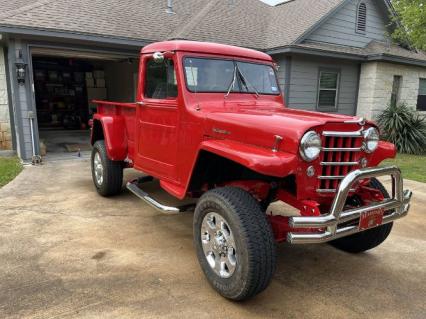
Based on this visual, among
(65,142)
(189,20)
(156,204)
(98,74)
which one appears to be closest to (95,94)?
(98,74)

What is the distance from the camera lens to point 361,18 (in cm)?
1265

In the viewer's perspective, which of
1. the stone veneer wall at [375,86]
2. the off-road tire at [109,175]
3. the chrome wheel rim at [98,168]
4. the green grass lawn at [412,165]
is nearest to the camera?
the off-road tire at [109,175]

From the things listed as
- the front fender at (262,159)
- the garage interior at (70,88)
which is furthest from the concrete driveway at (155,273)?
the garage interior at (70,88)

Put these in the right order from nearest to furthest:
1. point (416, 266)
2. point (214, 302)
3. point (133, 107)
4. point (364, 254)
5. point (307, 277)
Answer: point (214, 302) → point (307, 277) → point (416, 266) → point (364, 254) → point (133, 107)

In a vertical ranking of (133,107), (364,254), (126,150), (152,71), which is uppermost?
(152,71)

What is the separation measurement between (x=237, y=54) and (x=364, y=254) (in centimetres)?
254

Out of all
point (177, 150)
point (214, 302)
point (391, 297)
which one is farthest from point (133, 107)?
point (391, 297)

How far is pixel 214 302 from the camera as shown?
2945 millimetres

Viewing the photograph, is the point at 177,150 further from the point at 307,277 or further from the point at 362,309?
the point at 362,309

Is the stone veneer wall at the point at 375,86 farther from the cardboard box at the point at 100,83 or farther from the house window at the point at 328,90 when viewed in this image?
the cardboard box at the point at 100,83

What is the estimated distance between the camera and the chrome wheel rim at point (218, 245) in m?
2.92

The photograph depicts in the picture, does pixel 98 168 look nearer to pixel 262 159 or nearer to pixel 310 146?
pixel 262 159

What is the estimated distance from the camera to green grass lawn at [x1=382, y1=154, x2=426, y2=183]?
24.6 ft

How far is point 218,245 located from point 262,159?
86 cm
